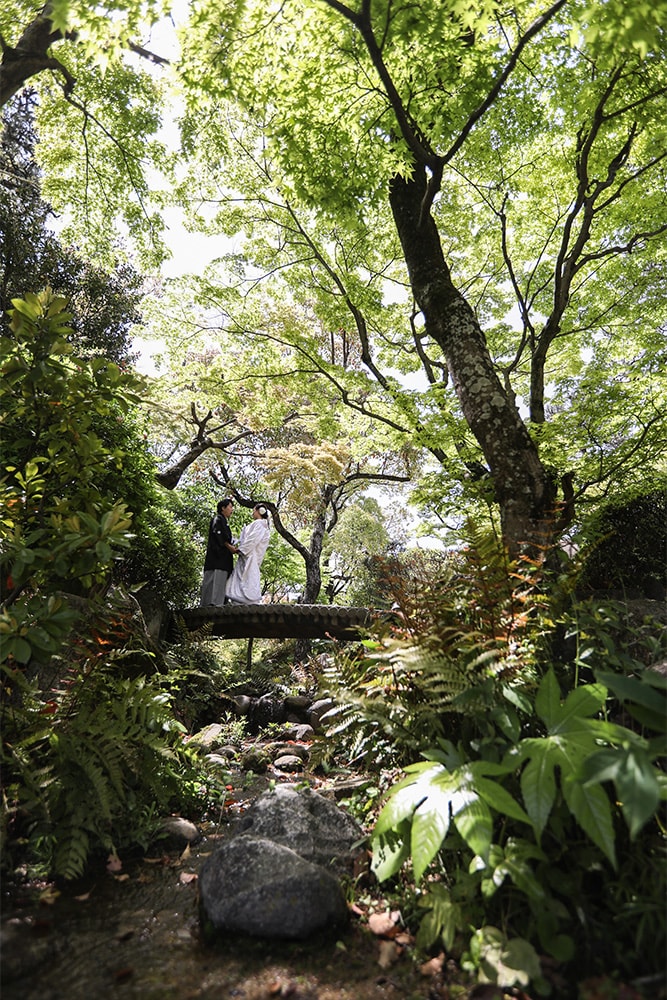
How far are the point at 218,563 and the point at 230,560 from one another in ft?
0.73

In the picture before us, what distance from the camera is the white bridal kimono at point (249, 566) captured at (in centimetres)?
955

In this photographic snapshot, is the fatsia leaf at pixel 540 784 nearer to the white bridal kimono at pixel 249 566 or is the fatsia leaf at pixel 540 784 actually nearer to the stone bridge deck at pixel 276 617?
the stone bridge deck at pixel 276 617

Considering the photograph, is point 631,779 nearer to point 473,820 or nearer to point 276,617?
point 473,820

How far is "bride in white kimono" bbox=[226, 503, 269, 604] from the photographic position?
9.55 meters

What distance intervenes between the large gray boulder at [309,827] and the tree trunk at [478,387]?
189 centimetres

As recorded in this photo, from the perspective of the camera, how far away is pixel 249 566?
9625 mm

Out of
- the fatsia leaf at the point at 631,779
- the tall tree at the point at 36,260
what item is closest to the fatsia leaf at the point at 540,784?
the fatsia leaf at the point at 631,779

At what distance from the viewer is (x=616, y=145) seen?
504 centimetres

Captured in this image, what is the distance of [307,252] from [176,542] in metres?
4.74

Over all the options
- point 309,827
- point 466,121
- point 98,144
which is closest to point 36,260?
point 98,144

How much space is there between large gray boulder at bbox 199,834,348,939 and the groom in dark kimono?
6.87 metres

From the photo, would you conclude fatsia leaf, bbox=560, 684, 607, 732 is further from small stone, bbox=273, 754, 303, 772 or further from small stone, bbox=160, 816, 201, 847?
small stone, bbox=273, 754, 303, 772

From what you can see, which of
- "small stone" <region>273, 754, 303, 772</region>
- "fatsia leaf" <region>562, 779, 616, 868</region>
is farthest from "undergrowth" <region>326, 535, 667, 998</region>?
"small stone" <region>273, 754, 303, 772</region>

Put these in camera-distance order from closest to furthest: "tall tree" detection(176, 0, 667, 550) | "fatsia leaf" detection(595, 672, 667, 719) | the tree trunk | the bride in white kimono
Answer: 1. "fatsia leaf" detection(595, 672, 667, 719)
2. "tall tree" detection(176, 0, 667, 550)
3. the tree trunk
4. the bride in white kimono
